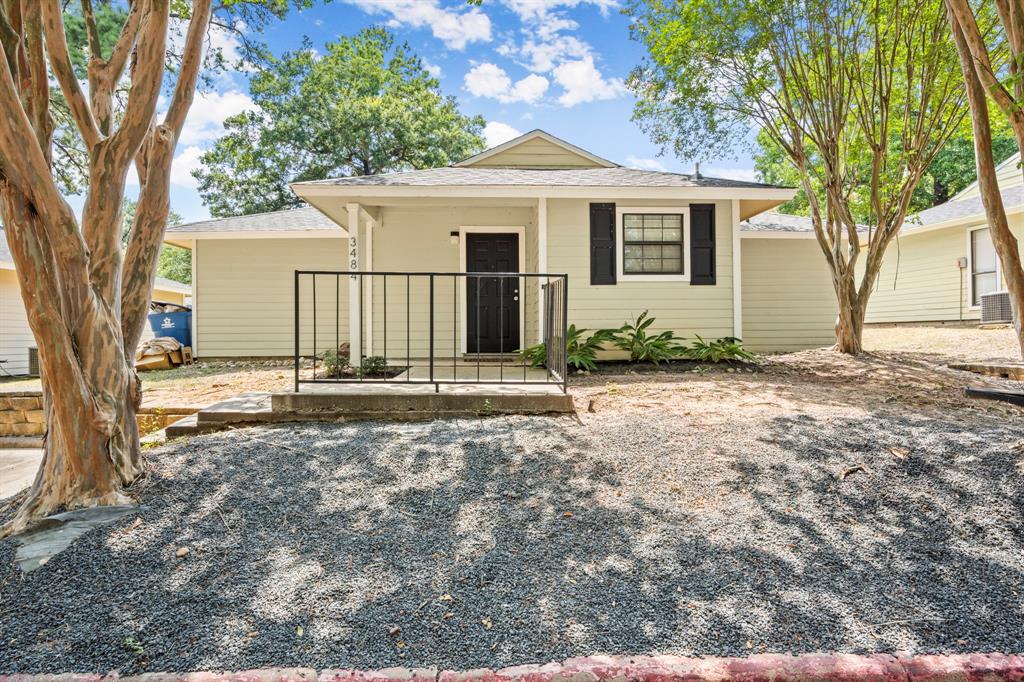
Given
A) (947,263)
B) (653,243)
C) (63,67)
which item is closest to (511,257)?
(653,243)

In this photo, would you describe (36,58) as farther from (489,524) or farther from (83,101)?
(489,524)

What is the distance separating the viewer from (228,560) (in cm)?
230

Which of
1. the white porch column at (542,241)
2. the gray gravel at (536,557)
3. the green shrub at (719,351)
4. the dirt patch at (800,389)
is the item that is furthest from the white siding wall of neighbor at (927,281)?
the gray gravel at (536,557)

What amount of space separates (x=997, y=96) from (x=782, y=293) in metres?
7.12

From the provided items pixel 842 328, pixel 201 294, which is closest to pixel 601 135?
pixel 842 328

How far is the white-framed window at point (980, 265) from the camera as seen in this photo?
445 inches

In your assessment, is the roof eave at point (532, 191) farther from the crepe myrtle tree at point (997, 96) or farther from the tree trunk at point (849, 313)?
the crepe myrtle tree at point (997, 96)

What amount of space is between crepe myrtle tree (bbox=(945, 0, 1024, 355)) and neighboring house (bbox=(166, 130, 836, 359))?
12.0 feet

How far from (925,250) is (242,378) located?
1501cm

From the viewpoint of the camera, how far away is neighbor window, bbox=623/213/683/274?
25.6 feet

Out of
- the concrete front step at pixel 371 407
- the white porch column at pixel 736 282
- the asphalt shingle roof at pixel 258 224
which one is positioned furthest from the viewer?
the asphalt shingle roof at pixel 258 224

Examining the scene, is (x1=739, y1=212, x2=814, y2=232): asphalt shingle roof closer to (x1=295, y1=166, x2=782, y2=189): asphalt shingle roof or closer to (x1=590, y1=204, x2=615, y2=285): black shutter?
(x1=295, y1=166, x2=782, y2=189): asphalt shingle roof

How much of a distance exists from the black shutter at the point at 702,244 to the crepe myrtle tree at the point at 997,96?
12.7 feet

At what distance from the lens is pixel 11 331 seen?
1120cm
